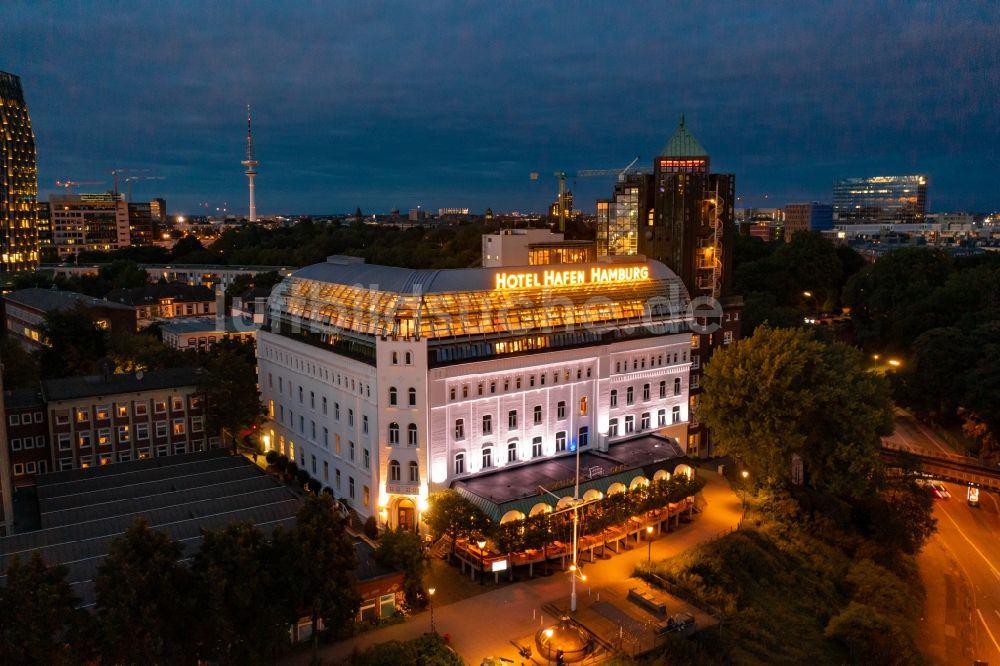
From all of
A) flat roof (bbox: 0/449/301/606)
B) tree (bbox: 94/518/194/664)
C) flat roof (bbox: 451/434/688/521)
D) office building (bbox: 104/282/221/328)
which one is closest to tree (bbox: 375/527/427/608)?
flat roof (bbox: 451/434/688/521)

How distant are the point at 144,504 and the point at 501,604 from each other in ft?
95.9

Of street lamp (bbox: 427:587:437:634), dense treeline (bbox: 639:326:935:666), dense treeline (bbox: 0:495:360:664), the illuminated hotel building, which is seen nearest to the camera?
dense treeline (bbox: 0:495:360:664)

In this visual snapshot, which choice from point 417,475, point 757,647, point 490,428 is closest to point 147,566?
point 417,475

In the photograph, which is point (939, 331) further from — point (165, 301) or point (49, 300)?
point (49, 300)

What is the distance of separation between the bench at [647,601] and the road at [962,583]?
2183 centimetres

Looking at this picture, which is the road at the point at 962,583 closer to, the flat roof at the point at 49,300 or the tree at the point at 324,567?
the tree at the point at 324,567

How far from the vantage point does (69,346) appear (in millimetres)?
88125

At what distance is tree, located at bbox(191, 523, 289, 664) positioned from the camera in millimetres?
34469

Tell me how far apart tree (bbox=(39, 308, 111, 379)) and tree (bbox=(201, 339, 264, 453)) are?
28.0 meters

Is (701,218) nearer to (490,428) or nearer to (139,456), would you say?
(490,428)

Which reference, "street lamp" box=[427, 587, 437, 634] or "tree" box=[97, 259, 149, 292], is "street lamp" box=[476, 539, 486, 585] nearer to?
"street lamp" box=[427, 587, 437, 634]

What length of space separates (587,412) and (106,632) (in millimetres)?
41973

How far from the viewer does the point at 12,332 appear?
122 meters


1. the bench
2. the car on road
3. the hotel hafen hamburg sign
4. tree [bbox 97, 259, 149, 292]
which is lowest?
the car on road
